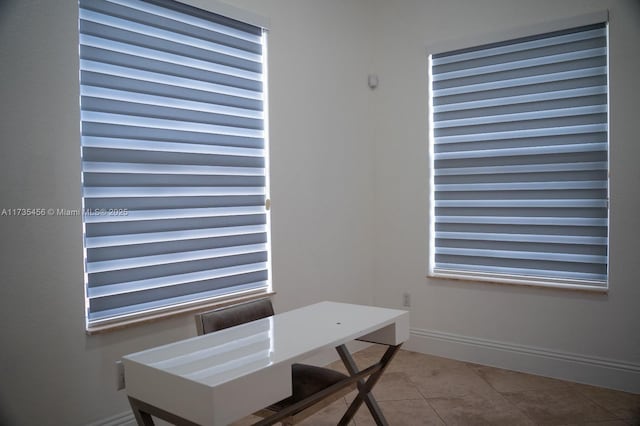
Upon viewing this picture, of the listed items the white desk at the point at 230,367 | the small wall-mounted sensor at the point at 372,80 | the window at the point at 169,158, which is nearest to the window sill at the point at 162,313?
the window at the point at 169,158

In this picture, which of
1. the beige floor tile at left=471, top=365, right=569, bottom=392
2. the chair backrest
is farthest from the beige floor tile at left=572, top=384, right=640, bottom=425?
the chair backrest

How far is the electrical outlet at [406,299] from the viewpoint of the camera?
427cm

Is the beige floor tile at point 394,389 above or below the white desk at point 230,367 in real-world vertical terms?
below

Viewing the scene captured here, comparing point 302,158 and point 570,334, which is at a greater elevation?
point 302,158

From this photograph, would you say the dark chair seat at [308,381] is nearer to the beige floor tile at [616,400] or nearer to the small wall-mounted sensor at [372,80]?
the beige floor tile at [616,400]

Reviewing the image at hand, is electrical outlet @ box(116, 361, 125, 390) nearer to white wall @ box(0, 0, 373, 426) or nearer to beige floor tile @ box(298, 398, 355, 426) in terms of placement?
white wall @ box(0, 0, 373, 426)

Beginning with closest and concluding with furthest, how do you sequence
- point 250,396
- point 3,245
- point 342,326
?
point 250,396
point 3,245
point 342,326

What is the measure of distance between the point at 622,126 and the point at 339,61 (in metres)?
2.11

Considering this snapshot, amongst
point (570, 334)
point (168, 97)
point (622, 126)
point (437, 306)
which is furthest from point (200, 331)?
point (622, 126)

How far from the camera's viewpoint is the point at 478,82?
12.9 feet

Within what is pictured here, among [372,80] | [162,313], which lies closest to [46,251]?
[162,313]

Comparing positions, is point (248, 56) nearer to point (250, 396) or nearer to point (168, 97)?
point (168, 97)

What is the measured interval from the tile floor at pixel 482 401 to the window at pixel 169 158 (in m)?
0.99

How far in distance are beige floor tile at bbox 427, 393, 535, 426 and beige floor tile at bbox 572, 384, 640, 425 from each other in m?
0.57
